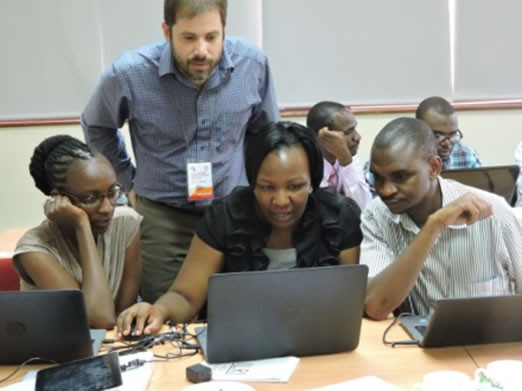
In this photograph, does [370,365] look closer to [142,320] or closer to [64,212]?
[142,320]

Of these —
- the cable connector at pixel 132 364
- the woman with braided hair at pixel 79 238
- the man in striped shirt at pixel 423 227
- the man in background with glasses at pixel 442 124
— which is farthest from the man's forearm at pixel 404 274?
the man in background with glasses at pixel 442 124

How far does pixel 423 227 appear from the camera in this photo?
1.84m

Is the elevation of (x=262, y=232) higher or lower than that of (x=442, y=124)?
lower

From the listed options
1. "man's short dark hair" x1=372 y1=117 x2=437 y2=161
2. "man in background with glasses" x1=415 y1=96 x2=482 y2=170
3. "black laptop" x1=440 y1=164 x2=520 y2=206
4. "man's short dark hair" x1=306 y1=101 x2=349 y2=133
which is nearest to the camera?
"man's short dark hair" x1=372 y1=117 x2=437 y2=161

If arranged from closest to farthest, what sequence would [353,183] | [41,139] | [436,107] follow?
[353,183], [436,107], [41,139]

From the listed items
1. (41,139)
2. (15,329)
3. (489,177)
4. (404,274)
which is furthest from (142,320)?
(41,139)

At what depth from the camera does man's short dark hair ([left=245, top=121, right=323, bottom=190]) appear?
1961 mm

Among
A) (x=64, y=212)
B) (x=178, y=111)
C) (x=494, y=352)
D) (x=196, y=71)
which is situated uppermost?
(x=196, y=71)

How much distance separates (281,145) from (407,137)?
0.37 metres

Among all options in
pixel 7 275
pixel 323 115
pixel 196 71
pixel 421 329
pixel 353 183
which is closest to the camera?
pixel 421 329

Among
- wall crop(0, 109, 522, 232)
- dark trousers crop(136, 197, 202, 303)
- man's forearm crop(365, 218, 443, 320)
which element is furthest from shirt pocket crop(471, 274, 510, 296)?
wall crop(0, 109, 522, 232)

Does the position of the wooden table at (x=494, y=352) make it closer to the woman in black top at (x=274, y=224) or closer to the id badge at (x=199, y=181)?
the woman in black top at (x=274, y=224)

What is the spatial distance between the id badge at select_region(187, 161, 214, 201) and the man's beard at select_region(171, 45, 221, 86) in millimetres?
294

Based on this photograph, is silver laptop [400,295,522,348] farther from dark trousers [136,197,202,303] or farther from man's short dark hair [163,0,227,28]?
man's short dark hair [163,0,227,28]
